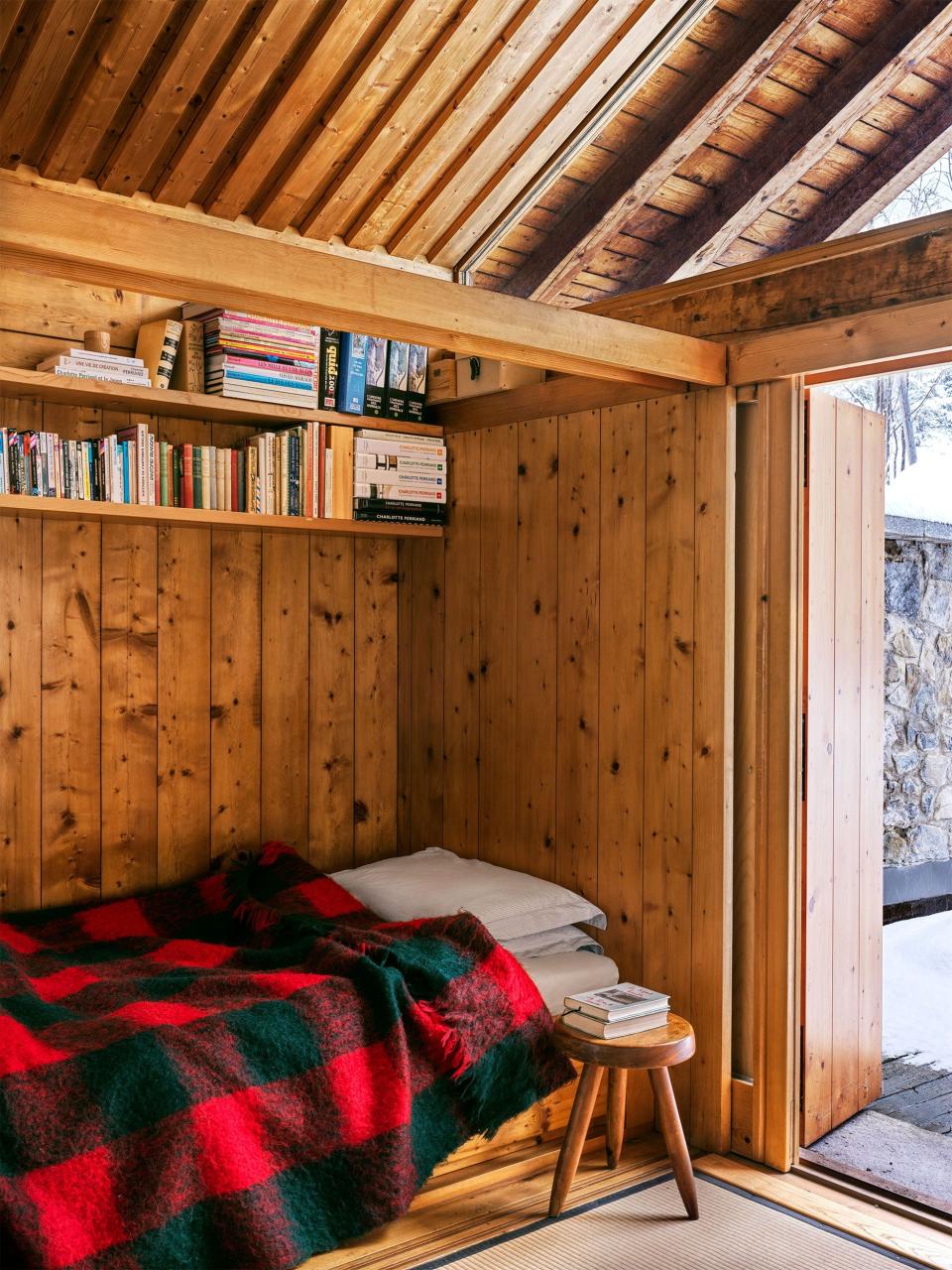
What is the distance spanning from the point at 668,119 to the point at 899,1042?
9.55 ft

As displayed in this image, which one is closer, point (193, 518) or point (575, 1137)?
point (575, 1137)

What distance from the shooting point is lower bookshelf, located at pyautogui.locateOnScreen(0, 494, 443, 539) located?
281 centimetres

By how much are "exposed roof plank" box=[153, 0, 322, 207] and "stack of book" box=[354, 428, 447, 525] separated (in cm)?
83

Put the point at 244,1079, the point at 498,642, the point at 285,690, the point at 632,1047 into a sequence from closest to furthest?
the point at 244,1079
the point at 632,1047
the point at 498,642
the point at 285,690

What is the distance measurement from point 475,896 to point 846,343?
165 centimetres

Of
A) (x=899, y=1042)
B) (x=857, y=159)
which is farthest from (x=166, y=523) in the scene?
(x=899, y=1042)

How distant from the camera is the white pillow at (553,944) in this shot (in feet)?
9.73

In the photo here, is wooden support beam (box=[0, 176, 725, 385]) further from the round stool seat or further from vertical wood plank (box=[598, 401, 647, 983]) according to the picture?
the round stool seat

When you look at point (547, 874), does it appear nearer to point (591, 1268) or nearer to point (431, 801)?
point (431, 801)

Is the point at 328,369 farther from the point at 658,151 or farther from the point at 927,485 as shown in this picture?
the point at 927,485

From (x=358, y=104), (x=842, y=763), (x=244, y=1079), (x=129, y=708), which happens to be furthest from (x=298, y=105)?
(x=244, y=1079)

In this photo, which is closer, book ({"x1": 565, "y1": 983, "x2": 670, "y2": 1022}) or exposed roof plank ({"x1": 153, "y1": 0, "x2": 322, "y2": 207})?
book ({"x1": 565, "y1": 983, "x2": 670, "y2": 1022})

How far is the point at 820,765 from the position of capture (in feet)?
9.70

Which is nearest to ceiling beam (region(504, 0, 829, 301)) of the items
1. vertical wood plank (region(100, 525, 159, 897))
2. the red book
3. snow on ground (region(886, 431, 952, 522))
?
the red book
